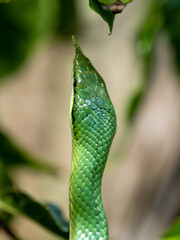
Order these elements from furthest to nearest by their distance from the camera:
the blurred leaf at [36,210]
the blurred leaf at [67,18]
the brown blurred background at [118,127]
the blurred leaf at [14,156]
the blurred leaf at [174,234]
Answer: the brown blurred background at [118,127]
the blurred leaf at [67,18]
the blurred leaf at [14,156]
the blurred leaf at [36,210]
the blurred leaf at [174,234]

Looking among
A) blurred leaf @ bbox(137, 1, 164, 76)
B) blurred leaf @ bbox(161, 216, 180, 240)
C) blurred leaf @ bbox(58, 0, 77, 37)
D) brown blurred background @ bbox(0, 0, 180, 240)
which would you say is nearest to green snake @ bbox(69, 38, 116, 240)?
blurred leaf @ bbox(161, 216, 180, 240)

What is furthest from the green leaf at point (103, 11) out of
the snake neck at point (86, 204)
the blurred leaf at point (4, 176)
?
the blurred leaf at point (4, 176)

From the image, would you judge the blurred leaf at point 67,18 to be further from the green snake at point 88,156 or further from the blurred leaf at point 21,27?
the green snake at point 88,156

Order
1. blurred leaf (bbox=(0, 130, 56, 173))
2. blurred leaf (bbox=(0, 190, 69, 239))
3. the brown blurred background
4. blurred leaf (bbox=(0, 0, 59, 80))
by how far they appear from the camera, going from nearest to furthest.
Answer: blurred leaf (bbox=(0, 190, 69, 239)), blurred leaf (bbox=(0, 130, 56, 173)), blurred leaf (bbox=(0, 0, 59, 80)), the brown blurred background

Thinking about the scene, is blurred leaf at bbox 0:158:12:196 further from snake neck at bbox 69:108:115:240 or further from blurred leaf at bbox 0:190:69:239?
snake neck at bbox 69:108:115:240

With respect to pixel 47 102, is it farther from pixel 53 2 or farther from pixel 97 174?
pixel 97 174

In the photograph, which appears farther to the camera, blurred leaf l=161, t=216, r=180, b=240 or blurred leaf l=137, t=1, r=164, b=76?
blurred leaf l=137, t=1, r=164, b=76
